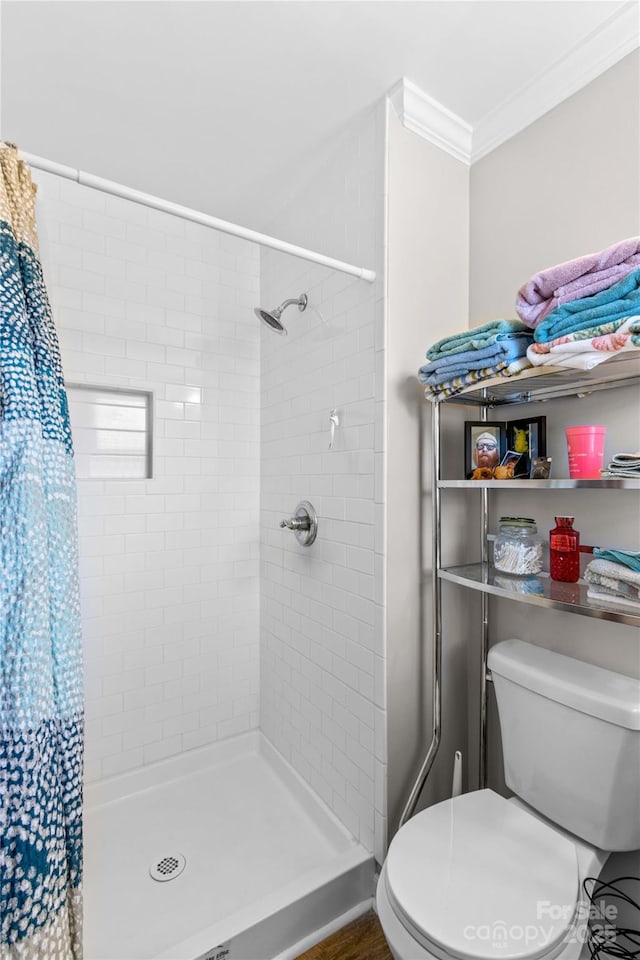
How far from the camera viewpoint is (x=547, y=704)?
1188mm

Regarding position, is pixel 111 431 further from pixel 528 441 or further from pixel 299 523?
pixel 528 441

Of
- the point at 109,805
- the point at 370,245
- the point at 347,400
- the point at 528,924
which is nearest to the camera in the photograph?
the point at 528,924

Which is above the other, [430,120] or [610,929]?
[430,120]

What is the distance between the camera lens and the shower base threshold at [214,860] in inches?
51.7

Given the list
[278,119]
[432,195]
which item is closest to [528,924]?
[432,195]

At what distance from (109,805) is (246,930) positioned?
896 millimetres

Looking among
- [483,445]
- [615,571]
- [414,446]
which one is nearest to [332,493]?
[414,446]

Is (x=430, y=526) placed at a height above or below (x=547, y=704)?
above

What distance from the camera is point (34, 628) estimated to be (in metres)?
0.94

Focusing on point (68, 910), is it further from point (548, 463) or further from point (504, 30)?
point (504, 30)

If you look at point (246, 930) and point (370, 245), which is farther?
point (370, 245)

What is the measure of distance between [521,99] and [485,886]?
81.5 inches

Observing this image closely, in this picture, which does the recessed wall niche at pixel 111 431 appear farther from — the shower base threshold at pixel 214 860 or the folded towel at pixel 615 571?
the folded towel at pixel 615 571

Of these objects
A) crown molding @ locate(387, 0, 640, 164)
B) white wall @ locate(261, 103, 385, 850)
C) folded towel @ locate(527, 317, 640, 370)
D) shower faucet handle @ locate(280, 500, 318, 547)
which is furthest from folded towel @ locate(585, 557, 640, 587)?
crown molding @ locate(387, 0, 640, 164)
